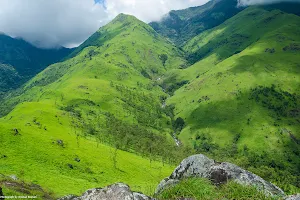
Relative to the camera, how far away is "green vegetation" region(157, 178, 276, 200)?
17281mm

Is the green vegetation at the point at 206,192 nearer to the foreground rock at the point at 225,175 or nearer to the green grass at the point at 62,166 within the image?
the foreground rock at the point at 225,175

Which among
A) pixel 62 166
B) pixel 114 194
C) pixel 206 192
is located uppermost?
pixel 114 194

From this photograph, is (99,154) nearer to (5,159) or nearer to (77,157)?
(77,157)

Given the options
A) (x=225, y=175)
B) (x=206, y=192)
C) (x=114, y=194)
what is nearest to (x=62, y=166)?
(x=225, y=175)

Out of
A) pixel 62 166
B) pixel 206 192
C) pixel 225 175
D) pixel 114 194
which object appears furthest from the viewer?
pixel 62 166

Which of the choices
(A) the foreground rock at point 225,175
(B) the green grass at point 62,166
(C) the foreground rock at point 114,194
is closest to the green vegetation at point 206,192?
(C) the foreground rock at point 114,194

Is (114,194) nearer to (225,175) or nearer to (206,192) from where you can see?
(206,192)

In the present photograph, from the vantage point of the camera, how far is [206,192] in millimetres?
18297

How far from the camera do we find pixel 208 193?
18.2 m

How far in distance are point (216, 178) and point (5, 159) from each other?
297ft

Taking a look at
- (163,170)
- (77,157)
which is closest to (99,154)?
(77,157)

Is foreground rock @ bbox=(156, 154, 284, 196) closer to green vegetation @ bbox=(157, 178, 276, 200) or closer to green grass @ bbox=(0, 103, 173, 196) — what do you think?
green vegetation @ bbox=(157, 178, 276, 200)

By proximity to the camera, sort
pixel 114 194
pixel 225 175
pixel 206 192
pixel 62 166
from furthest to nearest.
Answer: pixel 62 166, pixel 225 175, pixel 206 192, pixel 114 194

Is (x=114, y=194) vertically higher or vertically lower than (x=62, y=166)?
higher
